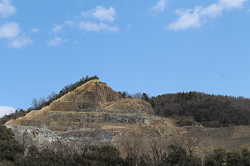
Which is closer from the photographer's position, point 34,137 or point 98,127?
point 34,137

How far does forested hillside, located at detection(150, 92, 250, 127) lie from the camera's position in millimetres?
82062

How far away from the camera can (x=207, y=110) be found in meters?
90.5

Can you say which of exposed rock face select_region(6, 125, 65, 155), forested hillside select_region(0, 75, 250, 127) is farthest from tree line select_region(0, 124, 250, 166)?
forested hillside select_region(0, 75, 250, 127)

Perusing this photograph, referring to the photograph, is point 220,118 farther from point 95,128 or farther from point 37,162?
point 37,162

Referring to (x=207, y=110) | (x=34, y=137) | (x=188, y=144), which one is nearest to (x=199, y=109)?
(x=207, y=110)

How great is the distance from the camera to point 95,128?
179 feet

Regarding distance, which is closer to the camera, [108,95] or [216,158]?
[216,158]

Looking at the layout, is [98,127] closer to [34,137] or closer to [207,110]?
[34,137]

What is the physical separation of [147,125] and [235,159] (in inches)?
1004

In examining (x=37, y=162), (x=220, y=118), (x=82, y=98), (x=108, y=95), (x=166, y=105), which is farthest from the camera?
(x=166, y=105)

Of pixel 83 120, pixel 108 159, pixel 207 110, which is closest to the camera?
pixel 108 159

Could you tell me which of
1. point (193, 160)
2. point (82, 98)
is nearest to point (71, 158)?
point (193, 160)

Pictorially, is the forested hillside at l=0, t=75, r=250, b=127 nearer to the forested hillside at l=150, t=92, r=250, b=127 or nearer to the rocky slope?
the forested hillside at l=150, t=92, r=250, b=127

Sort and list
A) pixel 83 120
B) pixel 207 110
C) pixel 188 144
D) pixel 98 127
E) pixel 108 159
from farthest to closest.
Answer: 1. pixel 207 110
2. pixel 83 120
3. pixel 98 127
4. pixel 188 144
5. pixel 108 159
